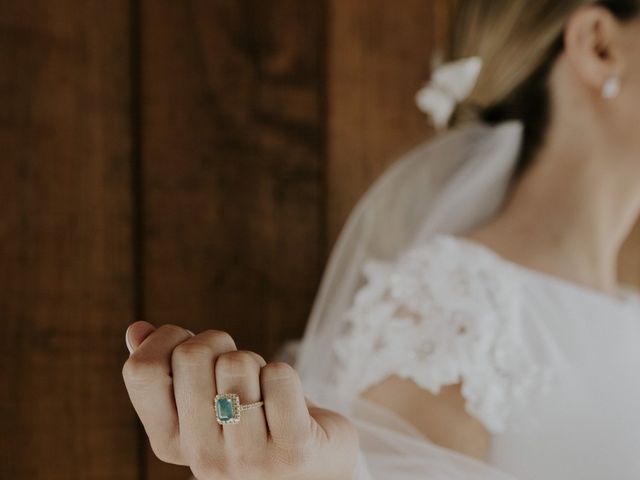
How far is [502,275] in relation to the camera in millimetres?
995

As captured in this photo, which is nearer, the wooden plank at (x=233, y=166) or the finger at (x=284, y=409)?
the finger at (x=284, y=409)

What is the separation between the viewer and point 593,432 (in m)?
0.96

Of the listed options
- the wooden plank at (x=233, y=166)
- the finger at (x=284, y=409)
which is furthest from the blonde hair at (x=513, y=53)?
the finger at (x=284, y=409)

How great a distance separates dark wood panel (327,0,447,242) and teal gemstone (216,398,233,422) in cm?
60

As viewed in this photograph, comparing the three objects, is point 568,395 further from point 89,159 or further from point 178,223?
point 89,159

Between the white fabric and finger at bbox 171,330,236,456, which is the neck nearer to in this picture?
the white fabric

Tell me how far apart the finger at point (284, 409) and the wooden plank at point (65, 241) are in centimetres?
45

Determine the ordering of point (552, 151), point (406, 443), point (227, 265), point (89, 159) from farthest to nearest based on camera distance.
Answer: point (552, 151) < point (227, 265) < point (89, 159) < point (406, 443)

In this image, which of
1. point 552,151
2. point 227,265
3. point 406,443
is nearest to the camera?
point 406,443

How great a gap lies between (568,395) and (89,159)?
700 mm

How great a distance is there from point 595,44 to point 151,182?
2.24 ft

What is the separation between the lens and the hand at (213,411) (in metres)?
0.55

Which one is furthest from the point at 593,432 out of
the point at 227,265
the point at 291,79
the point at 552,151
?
the point at 291,79

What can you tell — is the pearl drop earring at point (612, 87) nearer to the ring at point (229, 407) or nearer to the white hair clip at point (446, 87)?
the white hair clip at point (446, 87)
